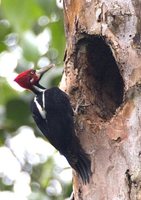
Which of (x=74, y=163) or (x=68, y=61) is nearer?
(x=74, y=163)

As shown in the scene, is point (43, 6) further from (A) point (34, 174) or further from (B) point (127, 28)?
(A) point (34, 174)

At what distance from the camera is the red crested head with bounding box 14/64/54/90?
3.51 metres

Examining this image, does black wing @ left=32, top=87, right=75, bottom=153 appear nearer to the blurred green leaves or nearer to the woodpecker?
the woodpecker

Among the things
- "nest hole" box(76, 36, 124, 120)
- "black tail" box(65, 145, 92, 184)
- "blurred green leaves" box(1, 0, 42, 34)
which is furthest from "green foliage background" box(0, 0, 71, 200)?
"black tail" box(65, 145, 92, 184)

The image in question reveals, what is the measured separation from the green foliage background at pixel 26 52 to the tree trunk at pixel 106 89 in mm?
97

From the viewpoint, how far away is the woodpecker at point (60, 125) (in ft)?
9.65

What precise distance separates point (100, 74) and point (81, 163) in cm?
59

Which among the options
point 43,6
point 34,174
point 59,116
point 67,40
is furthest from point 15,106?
point 34,174

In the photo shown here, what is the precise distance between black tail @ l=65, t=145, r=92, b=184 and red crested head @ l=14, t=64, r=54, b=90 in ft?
2.14

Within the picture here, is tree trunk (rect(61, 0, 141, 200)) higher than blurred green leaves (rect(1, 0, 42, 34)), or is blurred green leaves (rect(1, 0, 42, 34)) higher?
blurred green leaves (rect(1, 0, 42, 34))

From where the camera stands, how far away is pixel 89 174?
2.89 metres

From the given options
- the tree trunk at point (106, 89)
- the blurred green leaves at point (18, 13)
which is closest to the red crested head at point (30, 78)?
the tree trunk at point (106, 89)

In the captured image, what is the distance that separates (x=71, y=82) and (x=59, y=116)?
191mm

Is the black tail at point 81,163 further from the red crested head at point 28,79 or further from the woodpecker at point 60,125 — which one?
the red crested head at point 28,79
